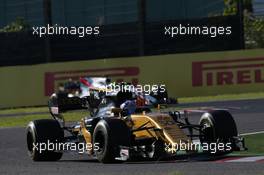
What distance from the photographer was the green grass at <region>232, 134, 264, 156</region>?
13300 millimetres

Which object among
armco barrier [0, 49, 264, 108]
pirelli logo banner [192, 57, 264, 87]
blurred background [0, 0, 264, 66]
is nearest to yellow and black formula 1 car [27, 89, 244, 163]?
armco barrier [0, 49, 264, 108]

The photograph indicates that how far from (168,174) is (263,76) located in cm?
2003

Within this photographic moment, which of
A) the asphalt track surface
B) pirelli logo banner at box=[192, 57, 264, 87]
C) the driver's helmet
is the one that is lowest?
the asphalt track surface

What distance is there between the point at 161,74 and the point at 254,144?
49.8ft

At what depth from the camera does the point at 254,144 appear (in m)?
14.7

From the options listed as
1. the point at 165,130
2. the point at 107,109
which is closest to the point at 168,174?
the point at 165,130

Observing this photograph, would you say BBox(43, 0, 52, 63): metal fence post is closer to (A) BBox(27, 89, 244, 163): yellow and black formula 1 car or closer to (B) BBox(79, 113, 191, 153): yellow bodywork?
(A) BBox(27, 89, 244, 163): yellow and black formula 1 car

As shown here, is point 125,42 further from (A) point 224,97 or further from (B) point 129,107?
(B) point 129,107

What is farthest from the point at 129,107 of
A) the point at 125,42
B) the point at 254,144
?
the point at 125,42

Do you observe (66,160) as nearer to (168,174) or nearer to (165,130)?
(165,130)

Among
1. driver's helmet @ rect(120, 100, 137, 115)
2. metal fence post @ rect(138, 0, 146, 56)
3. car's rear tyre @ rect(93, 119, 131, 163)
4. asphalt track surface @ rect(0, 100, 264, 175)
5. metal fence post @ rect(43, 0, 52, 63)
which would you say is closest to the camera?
asphalt track surface @ rect(0, 100, 264, 175)

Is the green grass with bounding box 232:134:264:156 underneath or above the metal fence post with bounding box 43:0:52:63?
underneath

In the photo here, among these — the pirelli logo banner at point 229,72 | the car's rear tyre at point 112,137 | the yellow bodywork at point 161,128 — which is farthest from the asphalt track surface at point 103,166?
the pirelli logo banner at point 229,72

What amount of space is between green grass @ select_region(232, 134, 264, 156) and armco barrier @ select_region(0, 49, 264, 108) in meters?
13.4
